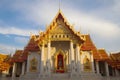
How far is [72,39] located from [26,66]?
270 inches

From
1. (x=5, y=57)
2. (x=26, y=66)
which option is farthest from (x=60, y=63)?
(x=5, y=57)

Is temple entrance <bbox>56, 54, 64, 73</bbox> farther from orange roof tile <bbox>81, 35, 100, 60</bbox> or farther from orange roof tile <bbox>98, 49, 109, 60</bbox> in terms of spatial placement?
orange roof tile <bbox>98, 49, 109, 60</bbox>

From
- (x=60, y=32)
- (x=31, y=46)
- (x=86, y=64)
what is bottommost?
(x=86, y=64)

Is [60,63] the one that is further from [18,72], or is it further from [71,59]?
[18,72]

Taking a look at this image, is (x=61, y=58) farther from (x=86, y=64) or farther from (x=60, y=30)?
(x=60, y=30)

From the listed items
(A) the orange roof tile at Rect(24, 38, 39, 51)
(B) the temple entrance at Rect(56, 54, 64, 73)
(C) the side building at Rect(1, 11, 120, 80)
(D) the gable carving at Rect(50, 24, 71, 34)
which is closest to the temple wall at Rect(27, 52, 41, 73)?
(C) the side building at Rect(1, 11, 120, 80)

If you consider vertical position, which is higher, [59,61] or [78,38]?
[78,38]

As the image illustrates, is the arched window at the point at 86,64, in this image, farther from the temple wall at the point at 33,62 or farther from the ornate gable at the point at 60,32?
the temple wall at the point at 33,62

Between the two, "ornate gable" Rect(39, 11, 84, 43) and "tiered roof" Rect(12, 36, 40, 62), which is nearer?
"ornate gable" Rect(39, 11, 84, 43)

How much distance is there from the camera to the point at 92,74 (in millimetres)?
20734

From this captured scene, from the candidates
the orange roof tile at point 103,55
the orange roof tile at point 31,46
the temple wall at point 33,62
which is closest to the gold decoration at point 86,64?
the orange roof tile at point 103,55

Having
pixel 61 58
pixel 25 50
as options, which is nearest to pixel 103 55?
pixel 61 58

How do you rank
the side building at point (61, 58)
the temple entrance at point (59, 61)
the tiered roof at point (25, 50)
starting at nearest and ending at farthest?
the side building at point (61, 58)
the temple entrance at point (59, 61)
the tiered roof at point (25, 50)

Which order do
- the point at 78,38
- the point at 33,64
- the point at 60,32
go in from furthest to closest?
the point at 33,64 → the point at 60,32 → the point at 78,38
